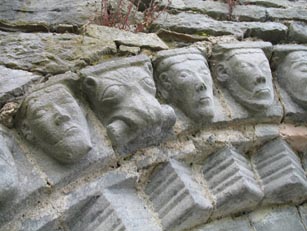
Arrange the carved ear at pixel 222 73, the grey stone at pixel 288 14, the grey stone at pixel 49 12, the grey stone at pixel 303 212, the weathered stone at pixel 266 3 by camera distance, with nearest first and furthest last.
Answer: the grey stone at pixel 303 212
the carved ear at pixel 222 73
the grey stone at pixel 49 12
the grey stone at pixel 288 14
the weathered stone at pixel 266 3

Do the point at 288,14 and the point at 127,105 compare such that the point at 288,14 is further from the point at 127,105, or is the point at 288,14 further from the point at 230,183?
the point at 127,105

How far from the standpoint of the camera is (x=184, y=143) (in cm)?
238

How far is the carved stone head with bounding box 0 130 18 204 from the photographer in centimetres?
187

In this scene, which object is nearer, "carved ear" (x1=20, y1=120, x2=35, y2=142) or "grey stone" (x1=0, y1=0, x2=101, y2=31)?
"carved ear" (x1=20, y1=120, x2=35, y2=142)

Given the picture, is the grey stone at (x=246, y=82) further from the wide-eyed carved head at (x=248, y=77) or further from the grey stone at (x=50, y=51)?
the grey stone at (x=50, y=51)

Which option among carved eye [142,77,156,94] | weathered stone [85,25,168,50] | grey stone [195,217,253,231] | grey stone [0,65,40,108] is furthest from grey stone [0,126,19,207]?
weathered stone [85,25,168,50]

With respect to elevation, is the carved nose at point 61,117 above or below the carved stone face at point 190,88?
above

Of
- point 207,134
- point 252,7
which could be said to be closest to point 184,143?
point 207,134

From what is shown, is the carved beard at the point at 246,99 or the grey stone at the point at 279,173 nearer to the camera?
the grey stone at the point at 279,173

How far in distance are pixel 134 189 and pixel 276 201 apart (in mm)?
611

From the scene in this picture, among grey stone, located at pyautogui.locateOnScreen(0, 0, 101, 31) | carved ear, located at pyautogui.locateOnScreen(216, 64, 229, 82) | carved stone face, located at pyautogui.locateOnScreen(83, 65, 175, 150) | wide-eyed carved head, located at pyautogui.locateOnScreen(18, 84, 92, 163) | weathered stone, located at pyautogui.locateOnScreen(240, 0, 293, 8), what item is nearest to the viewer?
wide-eyed carved head, located at pyautogui.locateOnScreen(18, 84, 92, 163)

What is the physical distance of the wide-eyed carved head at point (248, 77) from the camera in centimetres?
249

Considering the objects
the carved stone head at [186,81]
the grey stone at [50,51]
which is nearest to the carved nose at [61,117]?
the grey stone at [50,51]

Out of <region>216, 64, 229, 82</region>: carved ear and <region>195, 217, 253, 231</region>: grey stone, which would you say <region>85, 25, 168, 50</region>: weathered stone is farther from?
<region>195, 217, 253, 231</region>: grey stone
